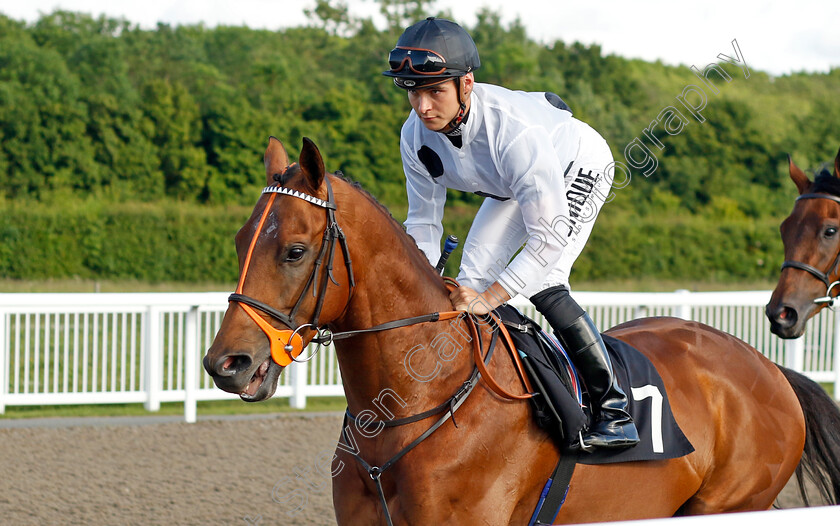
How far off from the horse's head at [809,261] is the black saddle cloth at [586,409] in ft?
5.24

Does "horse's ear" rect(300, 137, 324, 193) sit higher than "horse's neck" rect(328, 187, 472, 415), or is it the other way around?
"horse's ear" rect(300, 137, 324, 193)

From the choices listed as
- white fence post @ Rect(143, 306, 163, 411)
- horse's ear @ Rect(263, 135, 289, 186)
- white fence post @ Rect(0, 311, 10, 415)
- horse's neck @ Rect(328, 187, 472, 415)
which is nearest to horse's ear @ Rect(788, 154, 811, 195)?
horse's neck @ Rect(328, 187, 472, 415)

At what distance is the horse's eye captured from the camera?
224 centimetres

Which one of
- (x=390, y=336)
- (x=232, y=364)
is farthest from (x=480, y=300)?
(x=232, y=364)

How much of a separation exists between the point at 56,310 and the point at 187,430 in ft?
4.96

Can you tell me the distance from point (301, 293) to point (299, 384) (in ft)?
19.3

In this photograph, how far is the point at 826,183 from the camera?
4.50 metres

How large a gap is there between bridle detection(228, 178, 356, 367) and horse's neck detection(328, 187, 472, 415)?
0.08 m

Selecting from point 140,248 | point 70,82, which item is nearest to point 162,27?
point 70,82

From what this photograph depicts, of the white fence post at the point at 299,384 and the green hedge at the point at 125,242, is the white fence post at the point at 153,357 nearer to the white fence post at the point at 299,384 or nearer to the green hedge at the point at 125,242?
the white fence post at the point at 299,384

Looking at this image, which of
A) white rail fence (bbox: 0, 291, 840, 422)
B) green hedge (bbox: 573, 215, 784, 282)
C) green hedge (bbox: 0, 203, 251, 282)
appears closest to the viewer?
white rail fence (bbox: 0, 291, 840, 422)

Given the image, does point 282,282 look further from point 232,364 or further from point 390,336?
point 390,336

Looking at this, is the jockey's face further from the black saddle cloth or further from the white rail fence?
the white rail fence

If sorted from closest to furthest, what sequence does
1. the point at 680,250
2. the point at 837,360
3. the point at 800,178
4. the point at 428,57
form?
the point at 428,57
the point at 800,178
the point at 837,360
the point at 680,250
